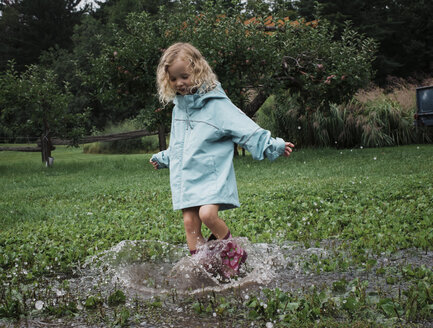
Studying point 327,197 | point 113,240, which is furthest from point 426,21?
point 113,240

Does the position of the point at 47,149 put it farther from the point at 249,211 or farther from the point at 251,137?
the point at 251,137

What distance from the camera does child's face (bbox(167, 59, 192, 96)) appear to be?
10.8 feet

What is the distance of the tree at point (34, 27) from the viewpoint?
38969 mm

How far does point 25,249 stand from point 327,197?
3852 millimetres

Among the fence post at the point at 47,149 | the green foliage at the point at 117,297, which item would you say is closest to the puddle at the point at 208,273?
the green foliage at the point at 117,297

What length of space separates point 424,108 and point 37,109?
35.9 feet

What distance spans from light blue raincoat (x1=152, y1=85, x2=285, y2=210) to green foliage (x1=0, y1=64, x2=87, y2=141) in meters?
11.2

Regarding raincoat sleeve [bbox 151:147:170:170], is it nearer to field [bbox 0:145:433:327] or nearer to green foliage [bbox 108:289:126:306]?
field [bbox 0:145:433:327]

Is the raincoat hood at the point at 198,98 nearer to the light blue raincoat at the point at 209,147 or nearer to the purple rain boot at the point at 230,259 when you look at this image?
the light blue raincoat at the point at 209,147

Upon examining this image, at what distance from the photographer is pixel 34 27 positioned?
39.5m

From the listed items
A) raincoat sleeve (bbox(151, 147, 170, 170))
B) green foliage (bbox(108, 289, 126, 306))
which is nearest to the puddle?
green foliage (bbox(108, 289, 126, 306))

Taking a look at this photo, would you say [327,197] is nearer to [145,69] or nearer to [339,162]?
[339,162]

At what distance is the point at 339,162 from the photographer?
1101 cm

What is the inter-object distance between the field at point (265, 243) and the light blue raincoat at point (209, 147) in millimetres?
684
